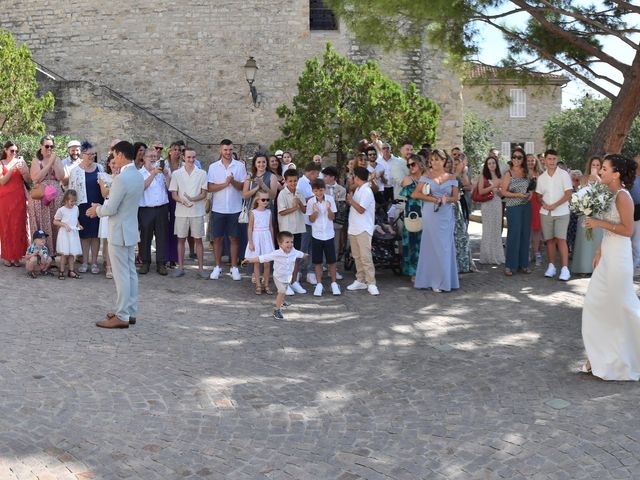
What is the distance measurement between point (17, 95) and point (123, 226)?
1427cm

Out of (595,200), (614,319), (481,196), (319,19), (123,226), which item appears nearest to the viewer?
(614,319)

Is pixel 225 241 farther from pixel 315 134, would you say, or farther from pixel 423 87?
pixel 423 87

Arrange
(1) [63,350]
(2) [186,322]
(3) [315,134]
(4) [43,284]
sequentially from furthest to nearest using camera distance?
(3) [315,134] → (4) [43,284] → (2) [186,322] → (1) [63,350]

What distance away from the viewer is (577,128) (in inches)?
1348

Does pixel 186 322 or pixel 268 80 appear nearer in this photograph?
pixel 186 322

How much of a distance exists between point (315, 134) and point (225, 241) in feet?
32.9

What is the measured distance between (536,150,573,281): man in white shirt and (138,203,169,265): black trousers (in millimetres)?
5341

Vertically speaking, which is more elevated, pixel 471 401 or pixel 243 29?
pixel 243 29

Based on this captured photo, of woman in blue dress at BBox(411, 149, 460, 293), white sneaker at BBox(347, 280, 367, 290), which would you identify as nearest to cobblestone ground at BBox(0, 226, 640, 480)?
white sneaker at BBox(347, 280, 367, 290)

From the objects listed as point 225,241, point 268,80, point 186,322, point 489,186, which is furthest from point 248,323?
point 268,80

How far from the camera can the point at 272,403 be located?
5.41 meters

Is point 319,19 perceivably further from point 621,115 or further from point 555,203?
point 555,203

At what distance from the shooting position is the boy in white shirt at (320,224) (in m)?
9.32

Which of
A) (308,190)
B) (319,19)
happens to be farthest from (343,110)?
(308,190)
